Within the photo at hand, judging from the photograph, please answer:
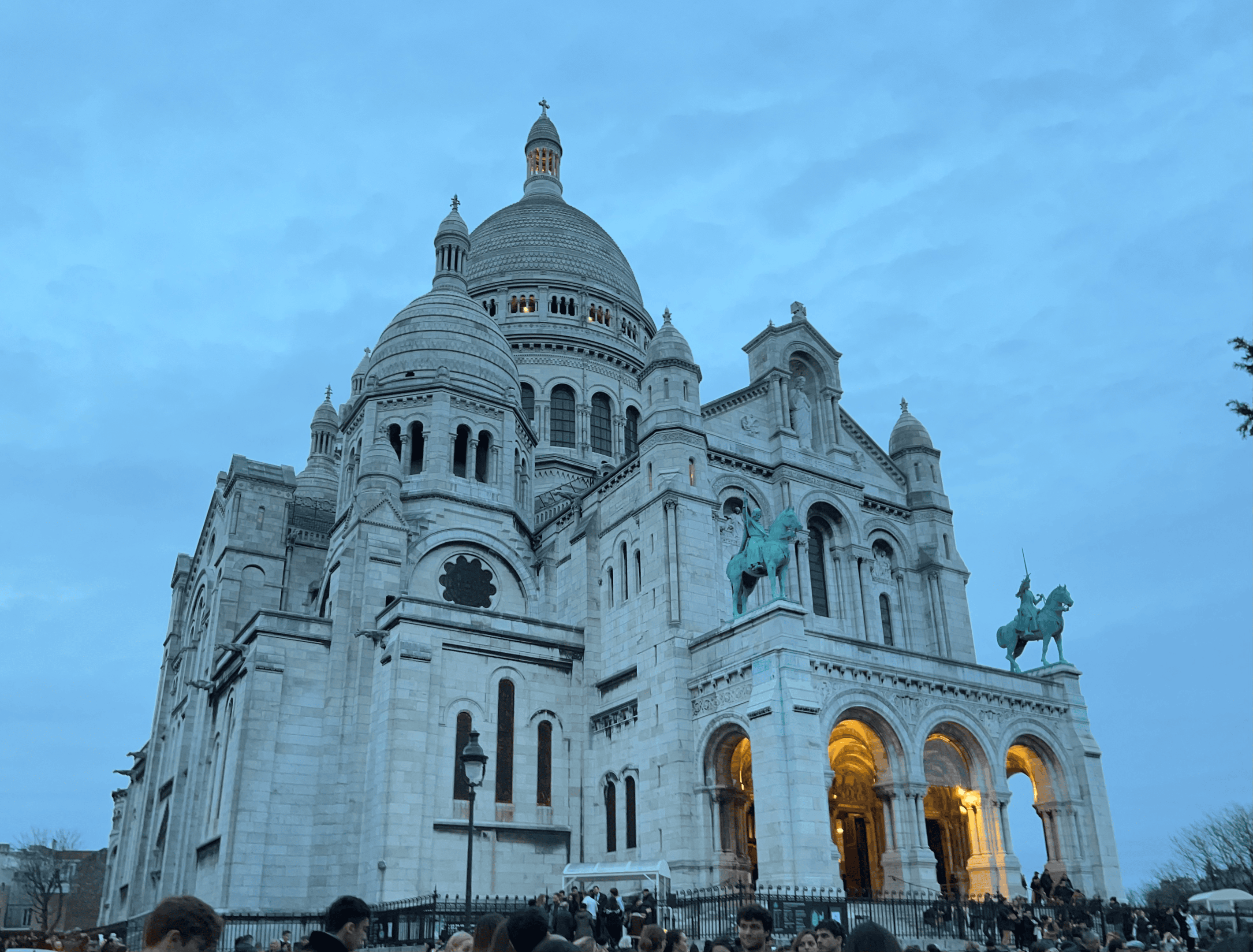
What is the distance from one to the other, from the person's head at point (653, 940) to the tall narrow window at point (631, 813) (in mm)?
25715

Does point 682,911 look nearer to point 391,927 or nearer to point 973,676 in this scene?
point 391,927

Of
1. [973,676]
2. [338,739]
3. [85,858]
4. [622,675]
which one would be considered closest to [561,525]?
[622,675]

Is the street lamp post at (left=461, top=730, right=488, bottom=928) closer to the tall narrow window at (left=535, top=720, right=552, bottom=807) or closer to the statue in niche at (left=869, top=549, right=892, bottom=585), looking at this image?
the tall narrow window at (left=535, top=720, right=552, bottom=807)

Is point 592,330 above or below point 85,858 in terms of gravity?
above

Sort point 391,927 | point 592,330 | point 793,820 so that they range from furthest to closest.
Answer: point 592,330, point 391,927, point 793,820

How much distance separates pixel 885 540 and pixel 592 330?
82.0ft

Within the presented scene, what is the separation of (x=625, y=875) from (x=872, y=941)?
1113 inches

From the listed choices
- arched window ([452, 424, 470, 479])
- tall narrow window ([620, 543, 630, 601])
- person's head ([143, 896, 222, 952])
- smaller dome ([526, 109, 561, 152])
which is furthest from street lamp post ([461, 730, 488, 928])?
smaller dome ([526, 109, 561, 152])

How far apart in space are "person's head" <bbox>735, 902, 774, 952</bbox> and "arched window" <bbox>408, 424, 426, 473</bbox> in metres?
36.0

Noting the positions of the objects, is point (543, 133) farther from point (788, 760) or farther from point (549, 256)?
point (788, 760)

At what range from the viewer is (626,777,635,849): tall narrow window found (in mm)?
34594

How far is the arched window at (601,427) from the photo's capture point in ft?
191

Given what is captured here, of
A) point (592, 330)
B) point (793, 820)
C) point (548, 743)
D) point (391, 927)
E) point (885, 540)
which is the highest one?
point (592, 330)

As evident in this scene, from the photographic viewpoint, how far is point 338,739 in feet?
118
